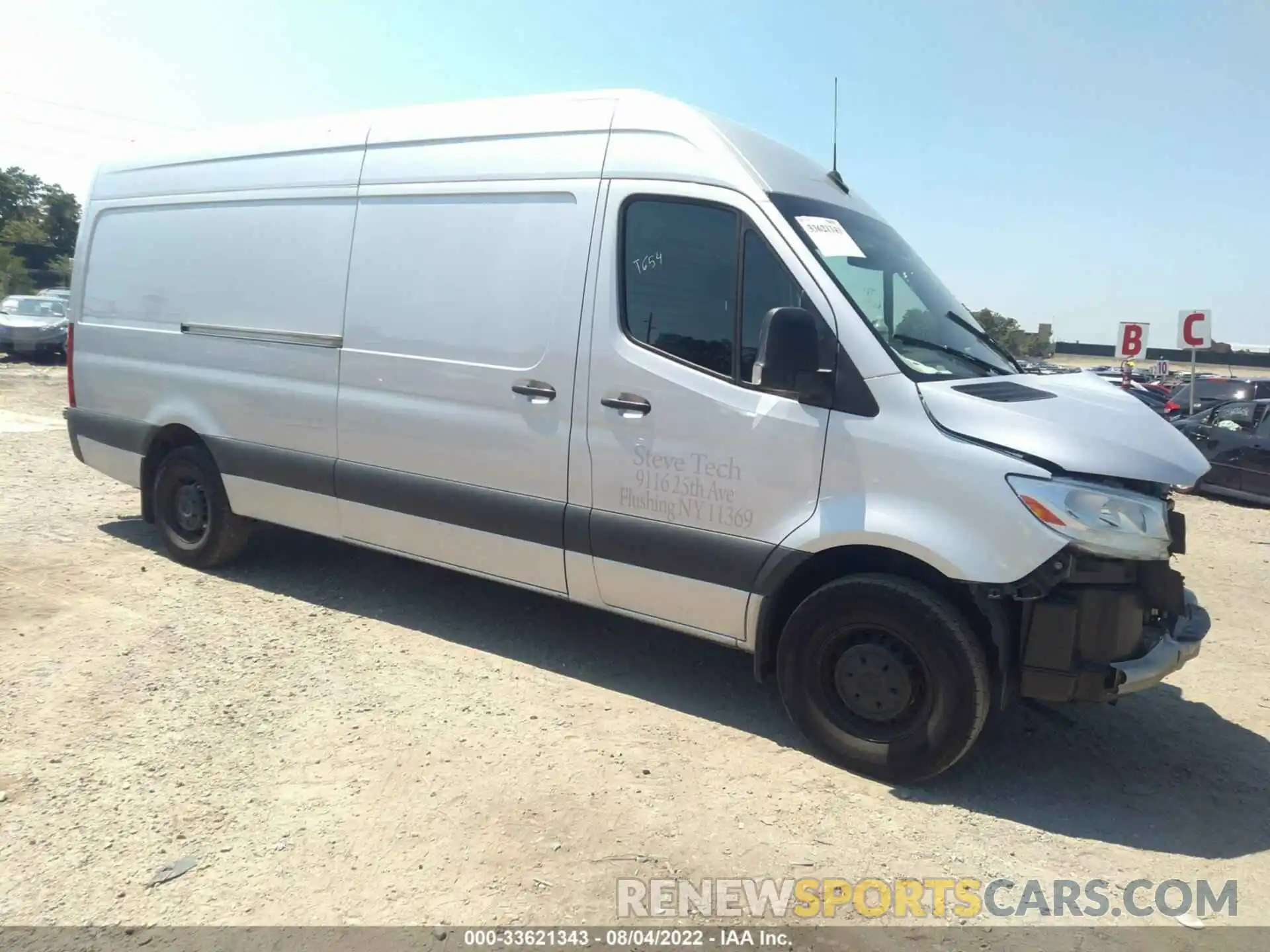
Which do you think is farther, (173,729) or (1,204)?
(1,204)

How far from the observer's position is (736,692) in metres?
4.69

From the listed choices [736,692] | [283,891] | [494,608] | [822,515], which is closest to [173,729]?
[283,891]

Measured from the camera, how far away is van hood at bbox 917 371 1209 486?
3393mm

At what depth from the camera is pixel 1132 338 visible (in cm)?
2081

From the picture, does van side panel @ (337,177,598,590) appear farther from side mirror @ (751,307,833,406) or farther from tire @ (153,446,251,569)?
tire @ (153,446,251,569)

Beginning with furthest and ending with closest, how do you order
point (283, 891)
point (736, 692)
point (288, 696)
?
point (736, 692)
point (288, 696)
point (283, 891)

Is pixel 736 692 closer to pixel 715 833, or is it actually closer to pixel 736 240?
pixel 715 833

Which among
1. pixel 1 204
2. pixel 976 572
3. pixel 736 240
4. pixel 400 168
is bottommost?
pixel 976 572

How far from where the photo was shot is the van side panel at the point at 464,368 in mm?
4449

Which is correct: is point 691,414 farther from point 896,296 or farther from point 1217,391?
point 1217,391

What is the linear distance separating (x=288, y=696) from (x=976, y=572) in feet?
10.1

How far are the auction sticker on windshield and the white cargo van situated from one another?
0.11ft

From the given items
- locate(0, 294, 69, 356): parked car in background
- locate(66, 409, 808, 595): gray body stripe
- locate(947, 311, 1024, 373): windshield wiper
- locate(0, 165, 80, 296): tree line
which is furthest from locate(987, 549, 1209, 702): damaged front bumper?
locate(0, 165, 80, 296): tree line

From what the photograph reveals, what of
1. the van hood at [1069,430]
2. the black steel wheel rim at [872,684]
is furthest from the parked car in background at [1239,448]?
the black steel wheel rim at [872,684]
